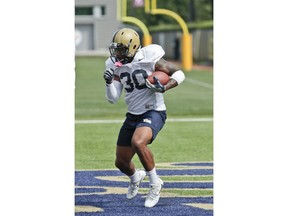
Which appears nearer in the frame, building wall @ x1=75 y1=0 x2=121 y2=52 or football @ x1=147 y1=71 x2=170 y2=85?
football @ x1=147 y1=71 x2=170 y2=85

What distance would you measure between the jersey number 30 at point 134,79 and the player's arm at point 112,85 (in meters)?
0.08

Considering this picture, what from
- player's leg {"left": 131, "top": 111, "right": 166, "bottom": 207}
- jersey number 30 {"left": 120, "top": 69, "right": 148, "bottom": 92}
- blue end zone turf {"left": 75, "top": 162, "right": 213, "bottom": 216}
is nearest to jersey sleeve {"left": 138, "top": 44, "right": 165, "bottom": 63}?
jersey number 30 {"left": 120, "top": 69, "right": 148, "bottom": 92}

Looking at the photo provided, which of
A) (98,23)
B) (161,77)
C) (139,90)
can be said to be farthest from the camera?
(98,23)

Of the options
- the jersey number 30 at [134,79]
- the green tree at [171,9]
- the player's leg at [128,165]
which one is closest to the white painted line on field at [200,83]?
the player's leg at [128,165]

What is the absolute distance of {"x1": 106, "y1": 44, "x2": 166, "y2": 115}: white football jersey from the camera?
275 inches

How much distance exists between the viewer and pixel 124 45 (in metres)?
6.77

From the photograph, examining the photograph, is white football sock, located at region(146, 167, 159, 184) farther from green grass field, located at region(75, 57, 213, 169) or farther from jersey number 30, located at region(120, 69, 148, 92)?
green grass field, located at region(75, 57, 213, 169)

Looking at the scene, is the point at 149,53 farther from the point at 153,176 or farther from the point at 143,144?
the point at 153,176

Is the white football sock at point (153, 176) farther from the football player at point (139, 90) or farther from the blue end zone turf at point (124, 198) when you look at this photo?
the blue end zone turf at point (124, 198)

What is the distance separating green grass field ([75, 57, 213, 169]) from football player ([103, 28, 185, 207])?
→ 239 cm

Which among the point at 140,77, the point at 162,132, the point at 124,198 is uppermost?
the point at 140,77

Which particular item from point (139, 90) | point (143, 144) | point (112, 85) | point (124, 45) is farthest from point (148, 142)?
point (124, 45)

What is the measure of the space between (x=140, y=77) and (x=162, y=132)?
20.0 ft
